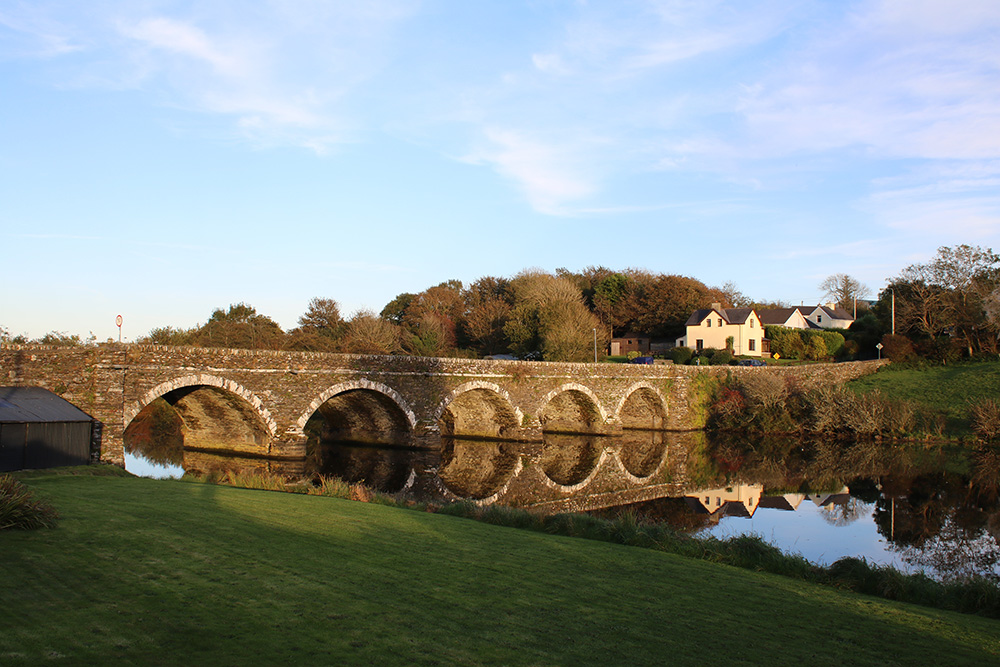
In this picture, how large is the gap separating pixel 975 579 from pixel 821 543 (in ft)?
21.7

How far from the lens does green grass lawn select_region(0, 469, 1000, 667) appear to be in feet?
16.0

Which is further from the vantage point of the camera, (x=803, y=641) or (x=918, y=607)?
(x=918, y=607)

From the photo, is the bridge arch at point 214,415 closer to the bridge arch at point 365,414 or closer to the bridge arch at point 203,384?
the bridge arch at point 203,384

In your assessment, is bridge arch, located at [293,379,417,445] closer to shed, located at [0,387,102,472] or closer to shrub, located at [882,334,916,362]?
shed, located at [0,387,102,472]

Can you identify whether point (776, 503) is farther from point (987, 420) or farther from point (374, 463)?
point (987, 420)

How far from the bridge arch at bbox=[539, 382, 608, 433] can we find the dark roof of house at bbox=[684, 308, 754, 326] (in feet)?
74.2

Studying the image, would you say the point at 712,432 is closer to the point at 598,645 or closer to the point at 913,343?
the point at 913,343

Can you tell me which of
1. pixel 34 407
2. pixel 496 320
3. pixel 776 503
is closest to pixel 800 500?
pixel 776 503

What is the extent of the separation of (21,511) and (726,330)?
176 ft

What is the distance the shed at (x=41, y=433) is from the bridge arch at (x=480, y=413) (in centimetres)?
1675

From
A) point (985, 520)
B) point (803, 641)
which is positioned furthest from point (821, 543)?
point (803, 641)

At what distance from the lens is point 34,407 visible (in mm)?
15523

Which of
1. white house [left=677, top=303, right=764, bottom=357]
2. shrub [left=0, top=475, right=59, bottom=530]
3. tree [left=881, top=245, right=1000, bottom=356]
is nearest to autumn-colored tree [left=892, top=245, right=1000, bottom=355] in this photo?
tree [left=881, top=245, right=1000, bottom=356]

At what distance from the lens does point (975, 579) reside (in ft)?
31.3
